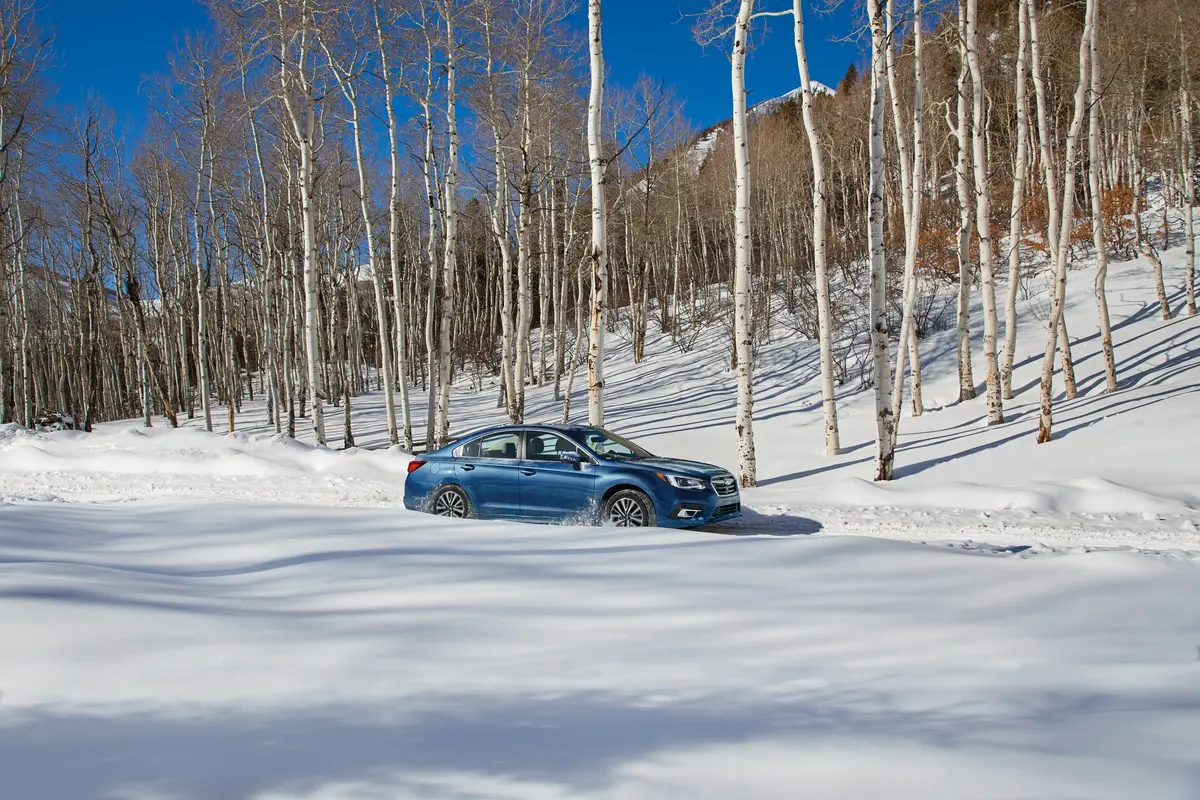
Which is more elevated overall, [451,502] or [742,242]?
[742,242]

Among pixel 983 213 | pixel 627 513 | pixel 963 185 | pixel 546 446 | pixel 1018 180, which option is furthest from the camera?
pixel 963 185

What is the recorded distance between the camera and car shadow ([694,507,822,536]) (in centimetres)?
927

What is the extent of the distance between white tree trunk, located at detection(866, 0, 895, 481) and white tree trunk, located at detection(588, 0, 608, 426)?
4.37 meters

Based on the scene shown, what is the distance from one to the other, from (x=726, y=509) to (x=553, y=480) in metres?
2.16

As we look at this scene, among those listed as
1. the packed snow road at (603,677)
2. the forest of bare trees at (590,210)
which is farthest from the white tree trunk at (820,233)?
the packed snow road at (603,677)

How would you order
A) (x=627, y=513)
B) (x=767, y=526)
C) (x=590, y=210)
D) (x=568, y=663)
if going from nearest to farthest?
(x=568, y=663)
(x=627, y=513)
(x=767, y=526)
(x=590, y=210)

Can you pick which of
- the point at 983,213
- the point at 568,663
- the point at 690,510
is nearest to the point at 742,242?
the point at 690,510

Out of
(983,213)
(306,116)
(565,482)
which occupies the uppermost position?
(306,116)

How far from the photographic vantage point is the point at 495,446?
10070 mm

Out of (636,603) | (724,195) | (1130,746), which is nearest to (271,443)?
(636,603)

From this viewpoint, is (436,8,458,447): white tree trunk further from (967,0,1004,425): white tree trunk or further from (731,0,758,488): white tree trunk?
(967,0,1004,425): white tree trunk

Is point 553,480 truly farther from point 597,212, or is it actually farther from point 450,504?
point 597,212

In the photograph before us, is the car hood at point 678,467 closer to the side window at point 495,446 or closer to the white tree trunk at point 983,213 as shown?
the side window at point 495,446

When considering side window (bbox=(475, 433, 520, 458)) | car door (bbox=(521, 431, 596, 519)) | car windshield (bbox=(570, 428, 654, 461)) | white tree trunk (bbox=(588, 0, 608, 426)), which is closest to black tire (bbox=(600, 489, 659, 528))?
A: car door (bbox=(521, 431, 596, 519))
